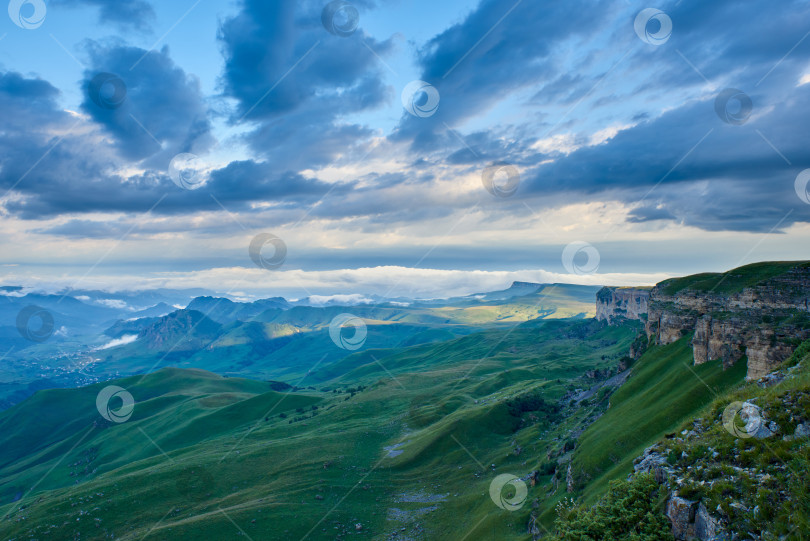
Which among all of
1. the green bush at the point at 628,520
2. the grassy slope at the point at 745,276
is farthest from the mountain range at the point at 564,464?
the grassy slope at the point at 745,276

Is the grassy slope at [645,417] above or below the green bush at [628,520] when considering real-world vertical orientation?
below

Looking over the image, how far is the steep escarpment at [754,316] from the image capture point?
158ft

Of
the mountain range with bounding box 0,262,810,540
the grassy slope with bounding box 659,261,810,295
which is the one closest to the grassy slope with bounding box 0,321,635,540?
the mountain range with bounding box 0,262,810,540

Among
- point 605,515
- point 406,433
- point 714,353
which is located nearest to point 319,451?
point 406,433

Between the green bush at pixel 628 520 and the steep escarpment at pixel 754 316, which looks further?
the steep escarpment at pixel 754 316

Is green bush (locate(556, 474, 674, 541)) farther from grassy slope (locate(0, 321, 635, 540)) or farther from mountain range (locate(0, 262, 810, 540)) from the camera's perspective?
grassy slope (locate(0, 321, 635, 540))

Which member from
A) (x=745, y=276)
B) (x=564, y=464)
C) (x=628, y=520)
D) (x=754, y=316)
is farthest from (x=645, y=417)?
(x=628, y=520)

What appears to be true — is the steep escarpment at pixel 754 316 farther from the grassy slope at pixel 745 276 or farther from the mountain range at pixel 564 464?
the mountain range at pixel 564 464

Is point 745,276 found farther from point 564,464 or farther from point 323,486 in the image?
point 323,486

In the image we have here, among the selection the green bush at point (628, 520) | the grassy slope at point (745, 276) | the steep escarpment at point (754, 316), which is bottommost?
the green bush at point (628, 520)

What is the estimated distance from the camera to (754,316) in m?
56.8

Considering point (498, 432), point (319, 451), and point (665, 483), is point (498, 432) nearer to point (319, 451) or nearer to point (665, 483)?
point (319, 451)

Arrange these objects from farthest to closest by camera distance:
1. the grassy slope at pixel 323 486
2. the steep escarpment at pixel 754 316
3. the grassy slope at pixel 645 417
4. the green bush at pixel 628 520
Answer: the grassy slope at pixel 323 486
the grassy slope at pixel 645 417
the steep escarpment at pixel 754 316
the green bush at pixel 628 520

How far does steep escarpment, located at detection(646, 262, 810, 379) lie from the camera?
158ft
